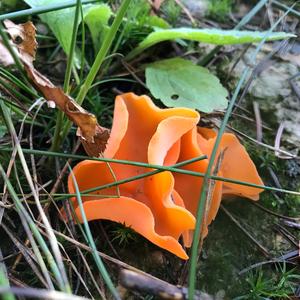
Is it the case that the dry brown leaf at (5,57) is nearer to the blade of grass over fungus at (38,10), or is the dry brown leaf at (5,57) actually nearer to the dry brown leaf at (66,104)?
the dry brown leaf at (66,104)

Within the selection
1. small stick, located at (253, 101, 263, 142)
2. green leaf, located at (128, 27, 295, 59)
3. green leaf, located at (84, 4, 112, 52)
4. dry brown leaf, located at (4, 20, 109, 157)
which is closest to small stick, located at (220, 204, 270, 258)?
small stick, located at (253, 101, 263, 142)

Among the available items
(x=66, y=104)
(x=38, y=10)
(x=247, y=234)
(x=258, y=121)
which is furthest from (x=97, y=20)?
(x=247, y=234)

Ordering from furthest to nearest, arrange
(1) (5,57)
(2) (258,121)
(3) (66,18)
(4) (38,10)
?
(2) (258,121)
(3) (66,18)
(4) (38,10)
(1) (5,57)

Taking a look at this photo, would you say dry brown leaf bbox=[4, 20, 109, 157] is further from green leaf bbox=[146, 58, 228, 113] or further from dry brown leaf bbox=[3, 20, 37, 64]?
green leaf bbox=[146, 58, 228, 113]

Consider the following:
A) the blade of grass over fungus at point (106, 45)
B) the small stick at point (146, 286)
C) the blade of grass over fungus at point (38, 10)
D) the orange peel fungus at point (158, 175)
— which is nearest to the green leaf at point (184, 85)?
the orange peel fungus at point (158, 175)

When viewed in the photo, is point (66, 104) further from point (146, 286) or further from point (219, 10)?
point (219, 10)

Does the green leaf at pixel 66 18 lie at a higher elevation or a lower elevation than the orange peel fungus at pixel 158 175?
higher

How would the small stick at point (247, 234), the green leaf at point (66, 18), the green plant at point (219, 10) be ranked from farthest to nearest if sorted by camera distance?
the green plant at point (219, 10), the green leaf at point (66, 18), the small stick at point (247, 234)
